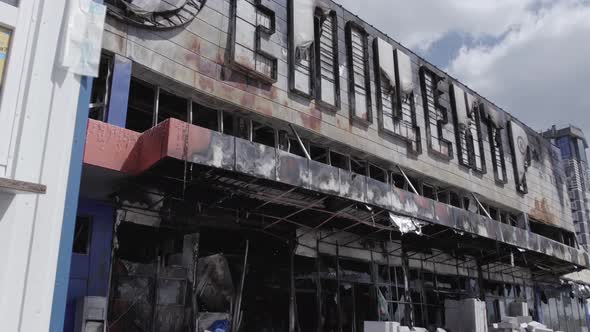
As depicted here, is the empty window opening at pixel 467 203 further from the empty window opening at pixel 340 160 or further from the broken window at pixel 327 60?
the broken window at pixel 327 60

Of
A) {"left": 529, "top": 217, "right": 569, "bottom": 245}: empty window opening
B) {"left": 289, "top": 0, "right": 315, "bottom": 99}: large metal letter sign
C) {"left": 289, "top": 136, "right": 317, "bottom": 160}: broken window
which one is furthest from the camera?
{"left": 529, "top": 217, "right": 569, "bottom": 245}: empty window opening

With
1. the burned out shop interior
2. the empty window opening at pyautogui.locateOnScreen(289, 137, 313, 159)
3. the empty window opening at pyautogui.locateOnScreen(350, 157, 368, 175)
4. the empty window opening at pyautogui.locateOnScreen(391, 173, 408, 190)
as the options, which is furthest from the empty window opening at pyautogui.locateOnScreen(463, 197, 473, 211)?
the empty window opening at pyautogui.locateOnScreen(289, 137, 313, 159)

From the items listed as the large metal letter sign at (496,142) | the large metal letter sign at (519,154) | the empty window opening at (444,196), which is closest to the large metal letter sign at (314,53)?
the empty window opening at (444,196)

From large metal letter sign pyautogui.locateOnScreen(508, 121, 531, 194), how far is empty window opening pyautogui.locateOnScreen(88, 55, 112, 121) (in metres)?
22.4

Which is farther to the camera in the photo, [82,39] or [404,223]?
[404,223]

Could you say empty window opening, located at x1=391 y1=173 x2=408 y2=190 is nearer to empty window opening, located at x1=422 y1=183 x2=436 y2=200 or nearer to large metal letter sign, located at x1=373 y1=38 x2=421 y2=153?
large metal letter sign, located at x1=373 y1=38 x2=421 y2=153

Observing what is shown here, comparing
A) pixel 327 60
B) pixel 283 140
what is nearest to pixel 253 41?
pixel 283 140

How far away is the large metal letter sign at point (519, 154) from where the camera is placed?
90.9ft

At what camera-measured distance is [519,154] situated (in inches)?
1118

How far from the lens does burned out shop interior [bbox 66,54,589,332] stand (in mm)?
11672

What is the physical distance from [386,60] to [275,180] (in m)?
10.9

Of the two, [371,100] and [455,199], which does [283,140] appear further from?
[455,199]

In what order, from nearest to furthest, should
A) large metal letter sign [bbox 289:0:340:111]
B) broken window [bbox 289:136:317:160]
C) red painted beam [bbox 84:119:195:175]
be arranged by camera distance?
red painted beam [bbox 84:119:195:175] < large metal letter sign [bbox 289:0:340:111] < broken window [bbox 289:136:317:160]

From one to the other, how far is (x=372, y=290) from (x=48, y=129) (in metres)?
14.4
